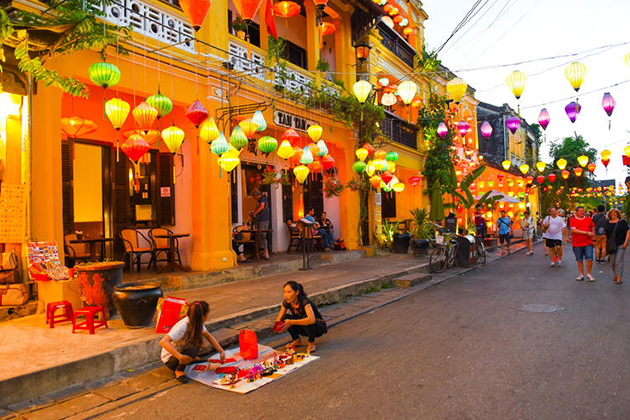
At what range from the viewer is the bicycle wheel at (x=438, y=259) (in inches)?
537

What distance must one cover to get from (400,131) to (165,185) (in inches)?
476

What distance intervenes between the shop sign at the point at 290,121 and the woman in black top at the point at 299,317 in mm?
7701

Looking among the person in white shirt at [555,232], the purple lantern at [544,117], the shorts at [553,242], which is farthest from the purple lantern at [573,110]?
the shorts at [553,242]

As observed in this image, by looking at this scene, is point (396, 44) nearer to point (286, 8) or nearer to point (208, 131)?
point (286, 8)

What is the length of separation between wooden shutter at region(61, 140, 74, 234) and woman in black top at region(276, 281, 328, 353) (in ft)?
20.7

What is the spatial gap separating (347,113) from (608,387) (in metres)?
12.3

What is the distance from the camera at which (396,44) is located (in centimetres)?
2053

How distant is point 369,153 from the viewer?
15.0 meters

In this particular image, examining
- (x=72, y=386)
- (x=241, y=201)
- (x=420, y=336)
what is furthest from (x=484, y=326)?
(x=241, y=201)

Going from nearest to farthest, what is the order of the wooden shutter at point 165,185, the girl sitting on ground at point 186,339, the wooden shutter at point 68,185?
the girl sitting on ground at point 186,339
the wooden shutter at point 68,185
the wooden shutter at point 165,185

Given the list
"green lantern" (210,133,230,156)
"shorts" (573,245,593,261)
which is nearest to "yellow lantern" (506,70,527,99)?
"shorts" (573,245,593,261)

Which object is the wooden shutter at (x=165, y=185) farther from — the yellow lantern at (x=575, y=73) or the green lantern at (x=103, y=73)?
the yellow lantern at (x=575, y=73)

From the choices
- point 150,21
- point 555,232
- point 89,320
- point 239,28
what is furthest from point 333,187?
point 89,320

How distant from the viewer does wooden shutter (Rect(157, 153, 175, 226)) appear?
11.1 m
